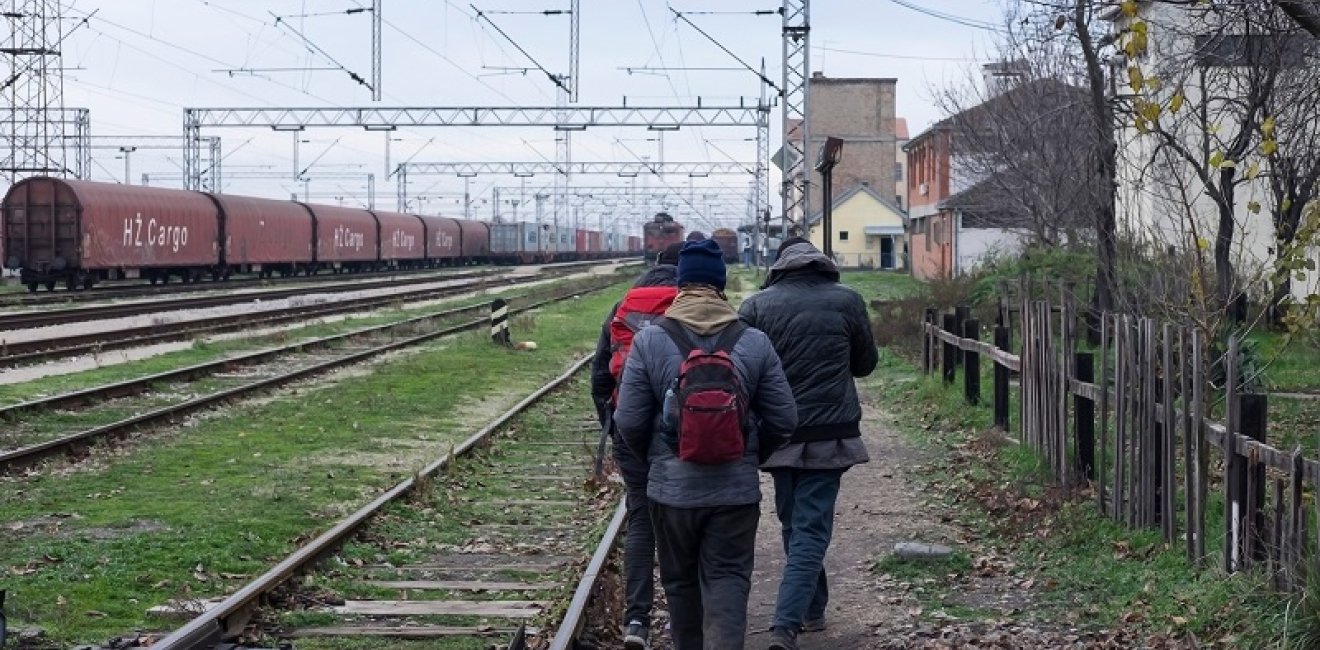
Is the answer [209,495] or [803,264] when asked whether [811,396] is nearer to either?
[803,264]

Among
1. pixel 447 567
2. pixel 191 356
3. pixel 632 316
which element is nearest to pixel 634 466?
pixel 632 316

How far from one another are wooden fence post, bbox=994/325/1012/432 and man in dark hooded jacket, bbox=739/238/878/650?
7523 millimetres

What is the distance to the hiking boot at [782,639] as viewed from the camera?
7668 mm

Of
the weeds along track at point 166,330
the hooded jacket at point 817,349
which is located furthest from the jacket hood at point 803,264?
the weeds along track at point 166,330

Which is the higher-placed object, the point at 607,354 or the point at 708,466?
the point at 607,354

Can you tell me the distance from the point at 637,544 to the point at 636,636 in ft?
1.45

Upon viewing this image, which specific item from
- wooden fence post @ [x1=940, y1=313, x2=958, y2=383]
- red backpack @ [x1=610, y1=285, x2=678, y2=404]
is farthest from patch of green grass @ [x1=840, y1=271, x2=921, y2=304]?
red backpack @ [x1=610, y1=285, x2=678, y2=404]

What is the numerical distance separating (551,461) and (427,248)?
68973 millimetres

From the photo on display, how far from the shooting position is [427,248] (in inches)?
3280

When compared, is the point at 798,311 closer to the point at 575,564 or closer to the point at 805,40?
the point at 575,564

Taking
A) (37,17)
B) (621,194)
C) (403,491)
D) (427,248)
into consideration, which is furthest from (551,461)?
(621,194)

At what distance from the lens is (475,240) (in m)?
95.1

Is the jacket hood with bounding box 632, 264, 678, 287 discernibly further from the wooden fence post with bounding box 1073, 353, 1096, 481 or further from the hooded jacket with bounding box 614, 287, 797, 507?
the wooden fence post with bounding box 1073, 353, 1096, 481

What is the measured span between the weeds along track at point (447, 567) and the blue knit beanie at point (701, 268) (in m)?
1.62
